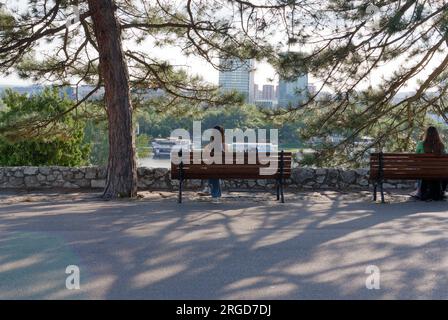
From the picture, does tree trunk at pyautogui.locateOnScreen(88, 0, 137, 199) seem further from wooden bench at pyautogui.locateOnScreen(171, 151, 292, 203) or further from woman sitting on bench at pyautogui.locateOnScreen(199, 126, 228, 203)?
woman sitting on bench at pyautogui.locateOnScreen(199, 126, 228, 203)

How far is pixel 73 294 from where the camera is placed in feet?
15.8

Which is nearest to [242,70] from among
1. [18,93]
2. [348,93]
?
[348,93]

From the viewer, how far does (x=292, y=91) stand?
12.8 m

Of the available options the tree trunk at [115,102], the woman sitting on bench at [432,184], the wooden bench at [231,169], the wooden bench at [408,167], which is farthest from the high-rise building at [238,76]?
the woman sitting on bench at [432,184]

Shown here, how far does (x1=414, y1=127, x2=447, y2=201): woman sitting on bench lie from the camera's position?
1034 centimetres

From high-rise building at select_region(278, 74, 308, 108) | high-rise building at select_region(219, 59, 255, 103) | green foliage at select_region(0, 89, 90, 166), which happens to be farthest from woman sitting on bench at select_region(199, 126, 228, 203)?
green foliage at select_region(0, 89, 90, 166)

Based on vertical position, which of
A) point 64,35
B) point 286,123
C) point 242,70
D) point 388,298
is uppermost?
point 64,35

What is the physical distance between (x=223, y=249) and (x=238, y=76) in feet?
22.6

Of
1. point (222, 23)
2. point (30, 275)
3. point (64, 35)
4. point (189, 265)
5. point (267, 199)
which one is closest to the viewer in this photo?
point (30, 275)

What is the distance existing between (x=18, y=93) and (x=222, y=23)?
11312 millimetres

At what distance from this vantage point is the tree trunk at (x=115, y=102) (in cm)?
1080

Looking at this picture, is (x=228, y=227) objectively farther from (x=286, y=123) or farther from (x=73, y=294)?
(x=286, y=123)

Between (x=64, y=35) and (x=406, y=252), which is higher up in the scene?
(x=64, y=35)

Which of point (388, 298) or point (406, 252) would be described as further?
point (406, 252)
